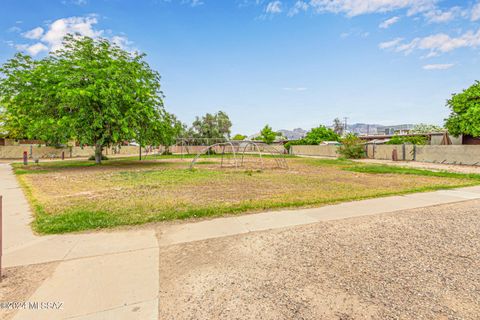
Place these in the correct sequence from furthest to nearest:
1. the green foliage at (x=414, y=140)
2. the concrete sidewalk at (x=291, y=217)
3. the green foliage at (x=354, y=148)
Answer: the green foliage at (x=354, y=148) < the green foliage at (x=414, y=140) < the concrete sidewalk at (x=291, y=217)

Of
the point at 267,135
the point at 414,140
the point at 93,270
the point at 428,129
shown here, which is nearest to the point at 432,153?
the point at 414,140

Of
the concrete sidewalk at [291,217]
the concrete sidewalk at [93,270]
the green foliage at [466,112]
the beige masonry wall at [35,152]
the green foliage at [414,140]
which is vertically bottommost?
the concrete sidewalk at [93,270]

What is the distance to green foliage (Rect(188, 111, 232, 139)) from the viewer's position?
137 ft

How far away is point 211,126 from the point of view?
4250cm

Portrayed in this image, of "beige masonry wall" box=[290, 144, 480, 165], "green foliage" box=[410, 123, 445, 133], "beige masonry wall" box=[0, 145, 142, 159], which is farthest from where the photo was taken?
"green foliage" box=[410, 123, 445, 133]

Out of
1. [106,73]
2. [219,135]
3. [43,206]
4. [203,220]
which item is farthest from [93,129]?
[219,135]

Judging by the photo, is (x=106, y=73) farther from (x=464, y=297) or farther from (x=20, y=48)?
(x=464, y=297)

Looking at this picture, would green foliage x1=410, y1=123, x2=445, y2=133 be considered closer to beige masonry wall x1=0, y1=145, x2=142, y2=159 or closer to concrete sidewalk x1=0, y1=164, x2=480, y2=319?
concrete sidewalk x1=0, y1=164, x2=480, y2=319

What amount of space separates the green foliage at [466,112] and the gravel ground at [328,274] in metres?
19.4

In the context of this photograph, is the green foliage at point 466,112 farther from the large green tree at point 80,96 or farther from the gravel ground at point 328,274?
the large green tree at point 80,96

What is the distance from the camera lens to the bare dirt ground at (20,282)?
2.42 metres

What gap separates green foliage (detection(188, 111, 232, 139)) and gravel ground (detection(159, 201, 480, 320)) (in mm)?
38298

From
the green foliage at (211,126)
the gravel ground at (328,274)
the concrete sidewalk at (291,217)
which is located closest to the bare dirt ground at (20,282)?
the gravel ground at (328,274)

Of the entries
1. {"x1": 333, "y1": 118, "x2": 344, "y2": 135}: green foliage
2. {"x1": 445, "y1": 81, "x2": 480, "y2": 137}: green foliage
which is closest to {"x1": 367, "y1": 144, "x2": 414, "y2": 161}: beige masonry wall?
{"x1": 445, "y1": 81, "x2": 480, "y2": 137}: green foliage
